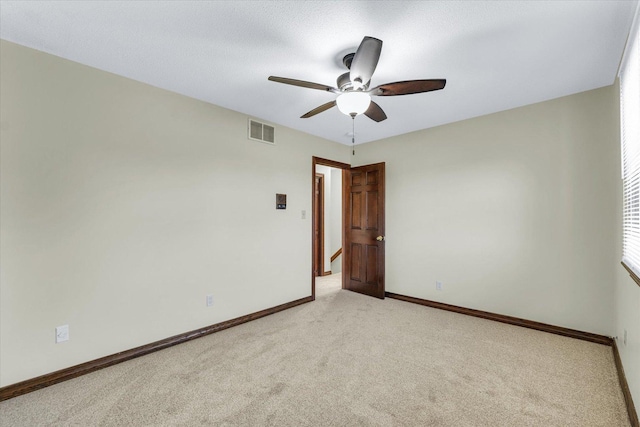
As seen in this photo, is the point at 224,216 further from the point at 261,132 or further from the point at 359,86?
the point at 359,86

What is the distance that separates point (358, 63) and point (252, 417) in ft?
7.62

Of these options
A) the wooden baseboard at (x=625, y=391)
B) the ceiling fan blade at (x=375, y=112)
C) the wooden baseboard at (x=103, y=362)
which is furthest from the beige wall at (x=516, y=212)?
the wooden baseboard at (x=103, y=362)

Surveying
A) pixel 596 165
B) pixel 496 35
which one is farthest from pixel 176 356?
pixel 596 165

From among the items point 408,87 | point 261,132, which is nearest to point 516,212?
point 408,87

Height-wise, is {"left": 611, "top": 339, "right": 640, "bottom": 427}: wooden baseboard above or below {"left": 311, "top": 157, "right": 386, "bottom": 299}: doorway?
below

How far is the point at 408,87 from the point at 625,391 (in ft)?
8.43

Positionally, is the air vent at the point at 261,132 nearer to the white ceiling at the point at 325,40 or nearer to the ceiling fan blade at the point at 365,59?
the white ceiling at the point at 325,40

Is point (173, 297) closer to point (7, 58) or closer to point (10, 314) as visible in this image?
point (10, 314)

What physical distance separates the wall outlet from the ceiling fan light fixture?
107 inches

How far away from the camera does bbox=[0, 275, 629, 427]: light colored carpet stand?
5.65 feet

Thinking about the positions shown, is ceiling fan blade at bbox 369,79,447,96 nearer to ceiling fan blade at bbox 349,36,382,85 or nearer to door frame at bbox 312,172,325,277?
ceiling fan blade at bbox 349,36,382,85

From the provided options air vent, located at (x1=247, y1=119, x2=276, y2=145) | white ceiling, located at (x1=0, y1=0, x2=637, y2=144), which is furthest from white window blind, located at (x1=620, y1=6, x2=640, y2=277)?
air vent, located at (x1=247, y1=119, x2=276, y2=145)

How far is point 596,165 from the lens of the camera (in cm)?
269

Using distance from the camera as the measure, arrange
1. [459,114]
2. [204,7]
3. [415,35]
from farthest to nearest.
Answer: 1. [459,114]
2. [415,35]
3. [204,7]
